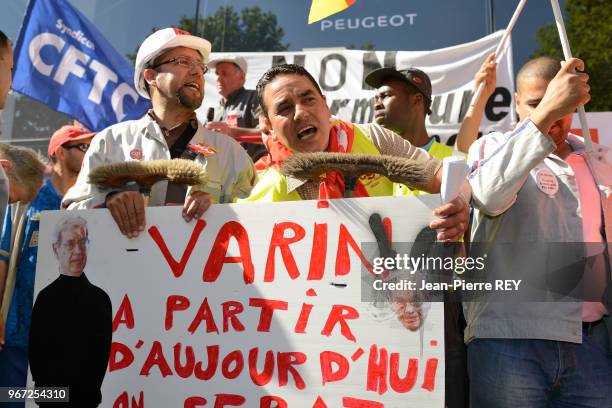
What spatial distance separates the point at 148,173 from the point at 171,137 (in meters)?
0.63

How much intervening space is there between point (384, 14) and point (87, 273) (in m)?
3.80

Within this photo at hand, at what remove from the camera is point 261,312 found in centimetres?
205

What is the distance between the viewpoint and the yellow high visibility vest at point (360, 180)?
215 cm

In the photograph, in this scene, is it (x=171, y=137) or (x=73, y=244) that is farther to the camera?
(x=171, y=137)

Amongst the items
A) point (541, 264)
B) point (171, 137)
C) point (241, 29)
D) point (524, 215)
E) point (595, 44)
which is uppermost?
point (595, 44)

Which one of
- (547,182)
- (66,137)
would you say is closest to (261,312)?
(547,182)

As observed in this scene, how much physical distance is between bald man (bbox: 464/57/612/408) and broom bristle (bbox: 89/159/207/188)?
0.80 m

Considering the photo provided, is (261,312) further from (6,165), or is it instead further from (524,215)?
(6,165)

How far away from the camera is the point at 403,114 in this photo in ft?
12.0

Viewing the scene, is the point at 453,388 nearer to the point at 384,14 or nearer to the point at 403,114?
the point at 403,114

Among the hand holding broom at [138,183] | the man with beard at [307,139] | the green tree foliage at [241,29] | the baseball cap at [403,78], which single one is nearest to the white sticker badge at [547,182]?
the man with beard at [307,139]

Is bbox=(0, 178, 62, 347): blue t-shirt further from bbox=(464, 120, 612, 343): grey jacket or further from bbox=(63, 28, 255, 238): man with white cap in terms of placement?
bbox=(464, 120, 612, 343): grey jacket

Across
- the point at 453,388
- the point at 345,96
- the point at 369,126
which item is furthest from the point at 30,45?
the point at 453,388

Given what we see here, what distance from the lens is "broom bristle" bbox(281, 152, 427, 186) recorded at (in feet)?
6.51
